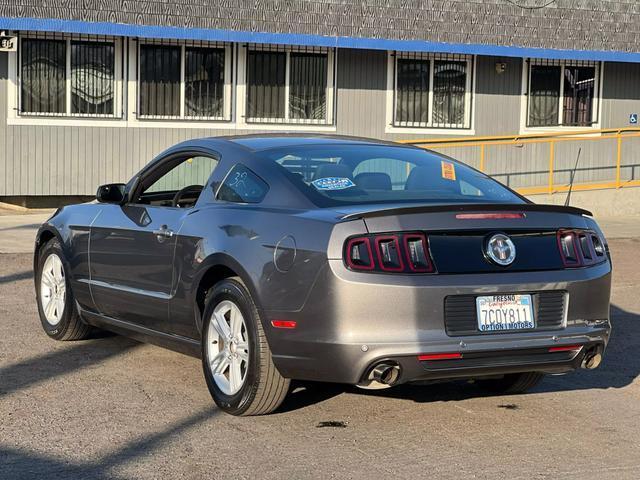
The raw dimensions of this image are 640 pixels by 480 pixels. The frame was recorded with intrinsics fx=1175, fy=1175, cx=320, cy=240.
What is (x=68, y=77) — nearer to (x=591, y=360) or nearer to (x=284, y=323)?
(x=284, y=323)

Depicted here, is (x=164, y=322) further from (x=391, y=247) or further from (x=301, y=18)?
(x=301, y=18)

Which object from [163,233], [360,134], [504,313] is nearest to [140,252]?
[163,233]

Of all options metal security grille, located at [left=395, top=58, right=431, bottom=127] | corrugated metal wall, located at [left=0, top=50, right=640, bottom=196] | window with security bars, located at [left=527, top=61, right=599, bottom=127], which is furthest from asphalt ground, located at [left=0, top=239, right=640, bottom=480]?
window with security bars, located at [left=527, top=61, right=599, bottom=127]

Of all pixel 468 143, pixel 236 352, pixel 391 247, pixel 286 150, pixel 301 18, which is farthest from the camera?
pixel 468 143

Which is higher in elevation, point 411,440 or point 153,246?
point 153,246

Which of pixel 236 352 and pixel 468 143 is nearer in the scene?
pixel 236 352

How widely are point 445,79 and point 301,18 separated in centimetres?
342

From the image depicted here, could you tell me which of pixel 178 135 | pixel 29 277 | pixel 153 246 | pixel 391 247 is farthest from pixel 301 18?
pixel 391 247

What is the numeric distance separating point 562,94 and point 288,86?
5.66 metres

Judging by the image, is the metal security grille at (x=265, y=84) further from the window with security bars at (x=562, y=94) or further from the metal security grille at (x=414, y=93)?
the window with security bars at (x=562, y=94)

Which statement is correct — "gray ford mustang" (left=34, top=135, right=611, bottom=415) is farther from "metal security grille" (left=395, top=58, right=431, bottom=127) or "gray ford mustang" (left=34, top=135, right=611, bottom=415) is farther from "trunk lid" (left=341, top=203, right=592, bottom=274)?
"metal security grille" (left=395, top=58, right=431, bottom=127)

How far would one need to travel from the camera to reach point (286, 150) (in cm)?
669

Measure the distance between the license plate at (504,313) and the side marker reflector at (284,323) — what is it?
2.95 ft

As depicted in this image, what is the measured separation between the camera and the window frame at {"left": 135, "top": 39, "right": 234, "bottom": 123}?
64.6 ft
